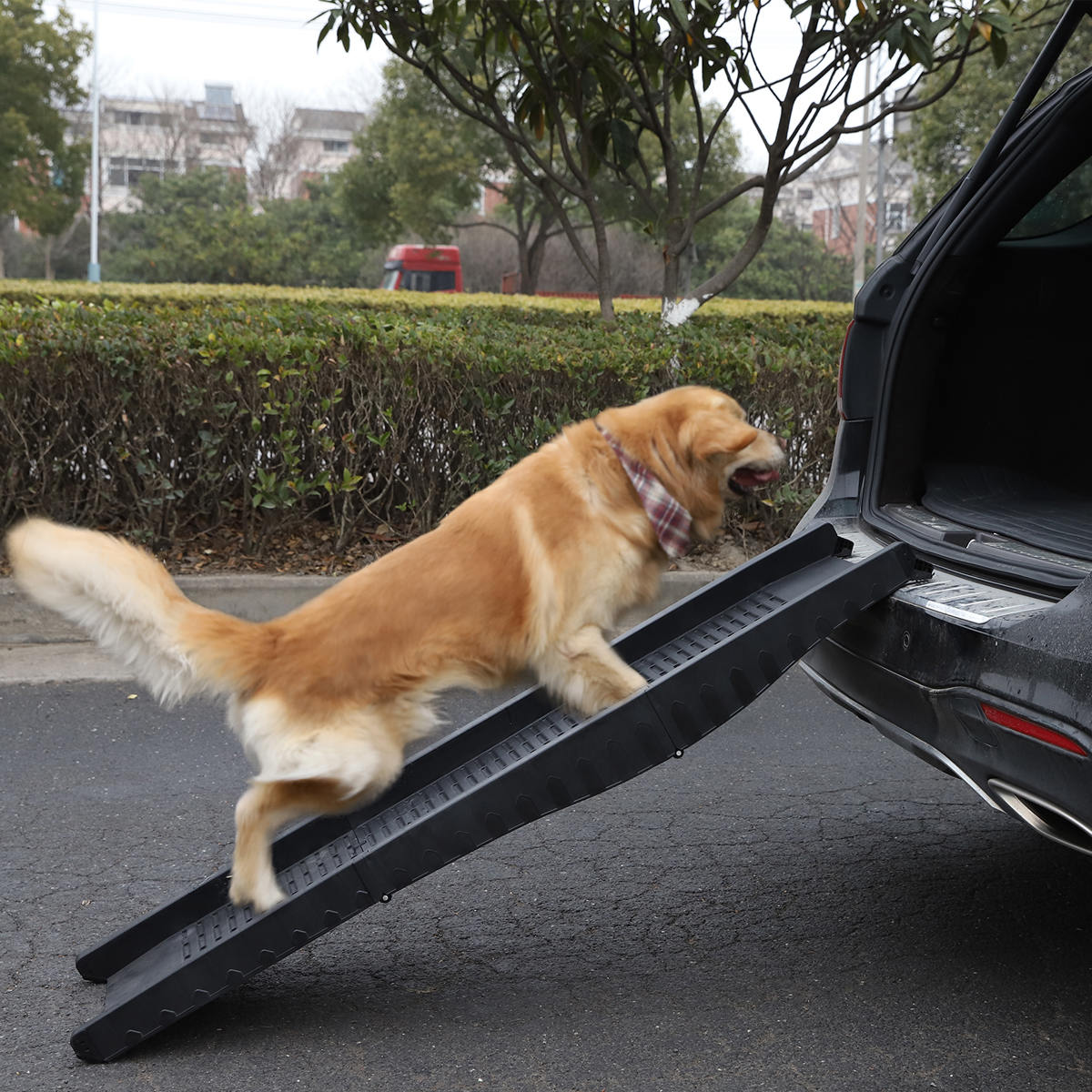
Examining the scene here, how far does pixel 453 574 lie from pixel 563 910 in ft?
3.51

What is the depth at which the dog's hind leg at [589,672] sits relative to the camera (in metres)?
2.85

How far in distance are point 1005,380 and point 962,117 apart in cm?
2475

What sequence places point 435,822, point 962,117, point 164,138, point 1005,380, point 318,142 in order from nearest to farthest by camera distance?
point 435,822, point 1005,380, point 962,117, point 164,138, point 318,142

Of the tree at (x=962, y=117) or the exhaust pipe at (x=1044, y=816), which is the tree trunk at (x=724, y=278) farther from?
the tree at (x=962, y=117)

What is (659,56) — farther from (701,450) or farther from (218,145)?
(218,145)

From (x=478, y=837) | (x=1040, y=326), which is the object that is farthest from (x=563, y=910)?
(x=1040, y=326)

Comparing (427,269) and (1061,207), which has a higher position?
(427,269)

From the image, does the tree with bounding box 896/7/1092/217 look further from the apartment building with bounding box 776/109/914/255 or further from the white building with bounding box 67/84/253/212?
the white building with bounding box 67/84/253/212

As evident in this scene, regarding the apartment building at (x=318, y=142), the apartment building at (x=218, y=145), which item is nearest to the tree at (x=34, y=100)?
the apartment building at (x=218, y=145)

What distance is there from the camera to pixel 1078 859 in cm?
357

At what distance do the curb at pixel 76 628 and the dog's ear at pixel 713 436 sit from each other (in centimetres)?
260

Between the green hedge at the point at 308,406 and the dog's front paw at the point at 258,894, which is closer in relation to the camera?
the dog's front paw at the point at 258,894

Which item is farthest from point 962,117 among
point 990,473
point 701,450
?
point 701,450

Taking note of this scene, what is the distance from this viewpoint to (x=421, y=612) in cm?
278
